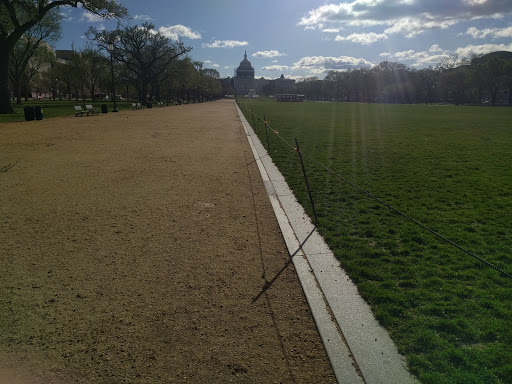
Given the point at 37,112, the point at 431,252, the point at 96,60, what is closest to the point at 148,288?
the point at 431,252

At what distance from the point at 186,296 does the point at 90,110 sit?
34.2 meters

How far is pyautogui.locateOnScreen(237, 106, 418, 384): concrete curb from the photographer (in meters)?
2.96

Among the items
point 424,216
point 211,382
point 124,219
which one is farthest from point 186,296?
point 424,216

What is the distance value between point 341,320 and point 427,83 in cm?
13216

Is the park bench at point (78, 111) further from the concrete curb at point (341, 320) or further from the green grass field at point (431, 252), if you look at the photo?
the concrete curb at point (341, 320)

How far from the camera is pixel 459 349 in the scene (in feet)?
10.3

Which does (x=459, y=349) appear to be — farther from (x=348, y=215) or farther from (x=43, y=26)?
(x=43, y=26)

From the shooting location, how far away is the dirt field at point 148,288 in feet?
10.1

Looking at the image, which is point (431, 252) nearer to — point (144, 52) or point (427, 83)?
point (144, 52)

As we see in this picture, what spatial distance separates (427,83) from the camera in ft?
390

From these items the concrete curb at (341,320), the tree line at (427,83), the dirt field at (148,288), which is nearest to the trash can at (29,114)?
the dirt field at (148,288)

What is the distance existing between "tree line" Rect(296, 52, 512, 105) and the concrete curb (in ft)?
337

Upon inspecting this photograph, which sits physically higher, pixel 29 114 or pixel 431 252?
pixel 29 114

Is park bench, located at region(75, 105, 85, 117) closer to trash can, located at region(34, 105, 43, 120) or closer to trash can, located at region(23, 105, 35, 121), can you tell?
trash can, located at region(34, 105, 43, 120)
